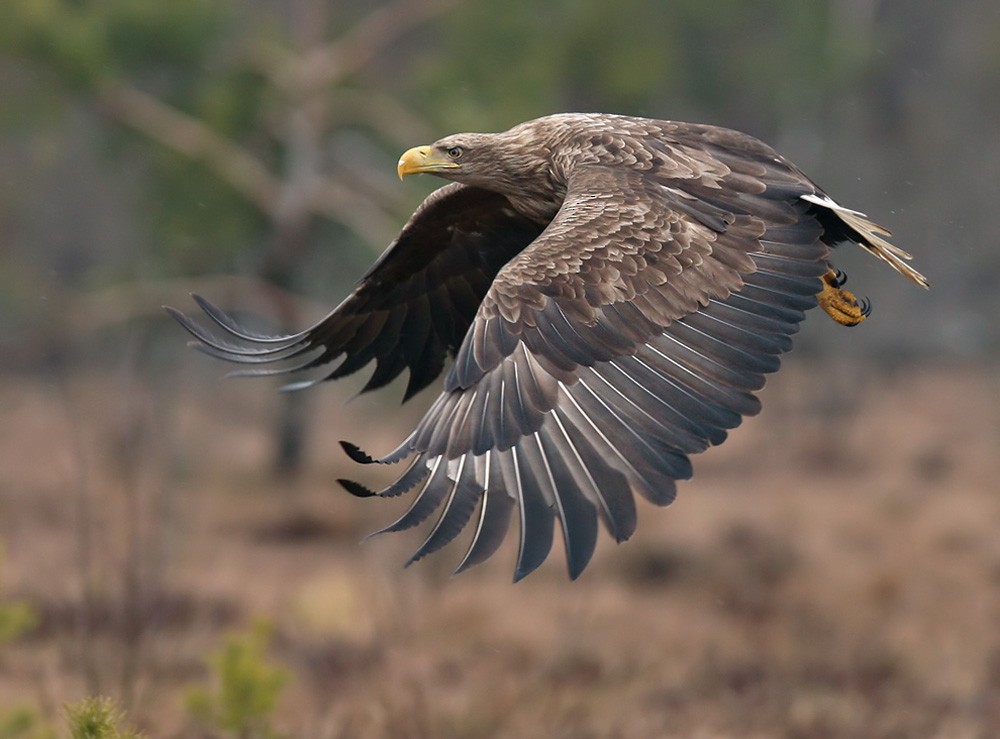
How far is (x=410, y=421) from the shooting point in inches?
538

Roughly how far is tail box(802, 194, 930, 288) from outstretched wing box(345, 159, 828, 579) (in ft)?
0.34

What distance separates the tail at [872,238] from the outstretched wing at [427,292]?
1.19 metres

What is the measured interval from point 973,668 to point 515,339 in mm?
6214

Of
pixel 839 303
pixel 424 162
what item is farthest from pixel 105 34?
pixel 839 303

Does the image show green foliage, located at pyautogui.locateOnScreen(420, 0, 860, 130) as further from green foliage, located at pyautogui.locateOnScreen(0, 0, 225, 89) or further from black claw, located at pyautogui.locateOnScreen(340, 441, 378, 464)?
black claw, located at pyautogui.locateOnScreen(340, 441, 378, 464)

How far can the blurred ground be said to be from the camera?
7.20 m

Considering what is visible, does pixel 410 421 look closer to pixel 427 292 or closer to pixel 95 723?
pixel 427 292

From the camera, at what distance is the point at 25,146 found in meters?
19.6

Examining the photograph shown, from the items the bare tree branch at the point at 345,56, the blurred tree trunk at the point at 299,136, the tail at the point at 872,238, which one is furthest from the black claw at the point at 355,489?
the bare tree branch at the point at 345,56

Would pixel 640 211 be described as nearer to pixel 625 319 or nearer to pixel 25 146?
pixel 625 319

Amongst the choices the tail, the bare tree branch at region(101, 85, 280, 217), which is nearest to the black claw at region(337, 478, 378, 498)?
the tail

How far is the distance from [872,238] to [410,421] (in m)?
8.99

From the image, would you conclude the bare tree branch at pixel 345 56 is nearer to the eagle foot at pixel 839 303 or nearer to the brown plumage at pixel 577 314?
the brown plumage at pixel 577 314

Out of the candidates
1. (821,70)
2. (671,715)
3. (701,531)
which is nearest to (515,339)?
(671,715)
